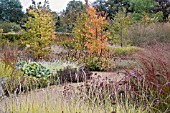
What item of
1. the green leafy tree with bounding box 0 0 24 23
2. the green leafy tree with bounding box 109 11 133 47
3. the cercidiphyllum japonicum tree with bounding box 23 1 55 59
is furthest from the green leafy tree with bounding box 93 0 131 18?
the cercidiphyllum japonicum tree with bounding box 23 1 55 59

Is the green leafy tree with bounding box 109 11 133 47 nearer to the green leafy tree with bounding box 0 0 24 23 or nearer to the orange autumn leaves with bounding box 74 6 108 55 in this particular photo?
the orange autumn leaves with bounding box 74 6 108 55

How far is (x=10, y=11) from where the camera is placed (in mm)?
34469

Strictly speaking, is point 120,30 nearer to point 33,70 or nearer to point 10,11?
point 33,70

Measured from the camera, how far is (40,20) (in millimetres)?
13219

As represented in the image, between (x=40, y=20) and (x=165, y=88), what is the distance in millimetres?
9618

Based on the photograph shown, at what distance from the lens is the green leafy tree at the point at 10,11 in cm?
3400

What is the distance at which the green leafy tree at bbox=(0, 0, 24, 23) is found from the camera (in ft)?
112

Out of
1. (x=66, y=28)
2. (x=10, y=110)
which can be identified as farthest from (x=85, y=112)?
(x=66, y=28)

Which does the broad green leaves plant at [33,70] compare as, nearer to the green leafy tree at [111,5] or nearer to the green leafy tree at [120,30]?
the green leafy tree at [120,30]

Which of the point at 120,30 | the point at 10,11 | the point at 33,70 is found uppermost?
the point at 10,11

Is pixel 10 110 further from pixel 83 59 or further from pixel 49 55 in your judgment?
pixel 49 55

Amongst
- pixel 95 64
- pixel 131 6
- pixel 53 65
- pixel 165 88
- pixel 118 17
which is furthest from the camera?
pixel 131 6

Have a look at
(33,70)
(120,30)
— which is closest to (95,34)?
Answer: (33,70)

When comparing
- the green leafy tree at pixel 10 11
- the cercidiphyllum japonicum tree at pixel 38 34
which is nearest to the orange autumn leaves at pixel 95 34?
the cercidiphyllum japonicum tree at pixel 38 34
